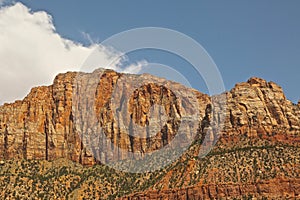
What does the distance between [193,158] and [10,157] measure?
6229 centimetres

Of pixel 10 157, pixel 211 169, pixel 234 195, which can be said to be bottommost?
pixel 234 195

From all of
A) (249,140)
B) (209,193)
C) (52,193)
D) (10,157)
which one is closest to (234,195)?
(209,193)

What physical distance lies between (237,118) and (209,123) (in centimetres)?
1056

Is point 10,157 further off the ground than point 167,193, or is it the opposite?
point 10,157

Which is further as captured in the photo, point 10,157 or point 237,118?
point 10,157

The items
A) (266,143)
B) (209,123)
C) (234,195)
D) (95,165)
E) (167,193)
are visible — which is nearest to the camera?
(234,195)

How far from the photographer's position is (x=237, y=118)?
583 feet

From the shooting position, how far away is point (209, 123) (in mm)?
184750

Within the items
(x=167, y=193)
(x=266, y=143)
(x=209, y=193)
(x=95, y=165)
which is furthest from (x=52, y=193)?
(x=266, y=143)

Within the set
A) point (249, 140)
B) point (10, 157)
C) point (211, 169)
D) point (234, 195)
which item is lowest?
point (234, 195)

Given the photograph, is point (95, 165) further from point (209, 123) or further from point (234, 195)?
point (234, 195)

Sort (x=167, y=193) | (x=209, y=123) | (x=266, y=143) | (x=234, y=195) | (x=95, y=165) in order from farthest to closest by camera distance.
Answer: (x=95, y=165), (x=209, y=123), (x=266, y=143), (x=167, y=193), (x=234, y=195)

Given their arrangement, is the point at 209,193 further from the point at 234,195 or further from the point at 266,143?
the point at 266,143

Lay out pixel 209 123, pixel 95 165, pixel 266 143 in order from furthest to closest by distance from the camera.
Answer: pixel 95 165 < pixel 209 123 < pixel 266 143
